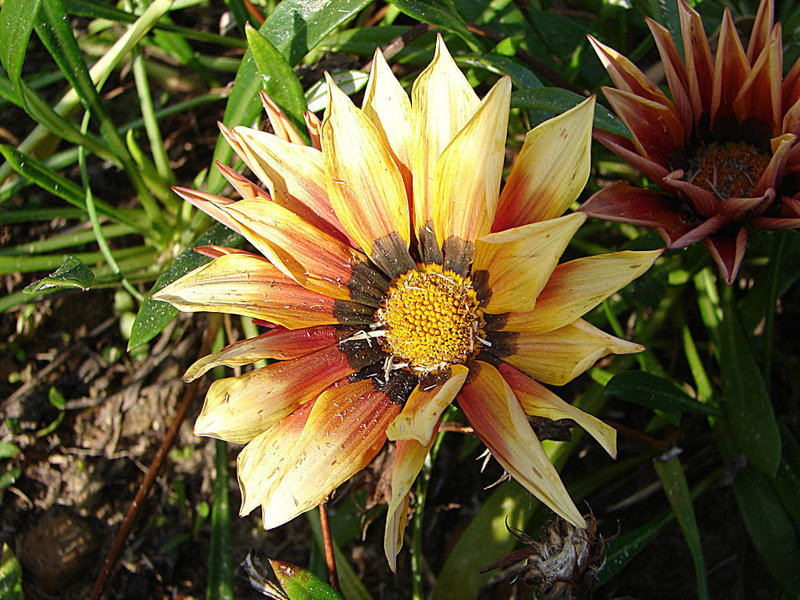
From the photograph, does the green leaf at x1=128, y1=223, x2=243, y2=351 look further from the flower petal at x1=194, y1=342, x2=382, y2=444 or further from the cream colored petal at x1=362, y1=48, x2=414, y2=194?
the cream colored petal at x1=362, y1=48, x2=414, y2=194

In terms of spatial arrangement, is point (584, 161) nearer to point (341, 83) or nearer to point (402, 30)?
point (341, 83)

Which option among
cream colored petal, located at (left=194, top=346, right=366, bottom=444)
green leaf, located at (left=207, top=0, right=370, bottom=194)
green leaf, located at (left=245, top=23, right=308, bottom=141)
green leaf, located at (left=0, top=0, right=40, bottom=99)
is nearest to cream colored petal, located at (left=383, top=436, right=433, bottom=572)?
cream colored petal, located at (left=194, top=346, right=366, bottom=444)

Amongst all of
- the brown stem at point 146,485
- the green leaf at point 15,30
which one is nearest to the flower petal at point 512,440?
the brown stem at point 146,485

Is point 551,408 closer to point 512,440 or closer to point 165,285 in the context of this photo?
point 512,440

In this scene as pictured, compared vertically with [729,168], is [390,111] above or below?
above

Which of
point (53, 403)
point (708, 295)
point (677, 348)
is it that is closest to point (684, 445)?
point (677, 348)

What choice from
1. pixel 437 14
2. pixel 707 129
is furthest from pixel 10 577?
pixel 707 129
